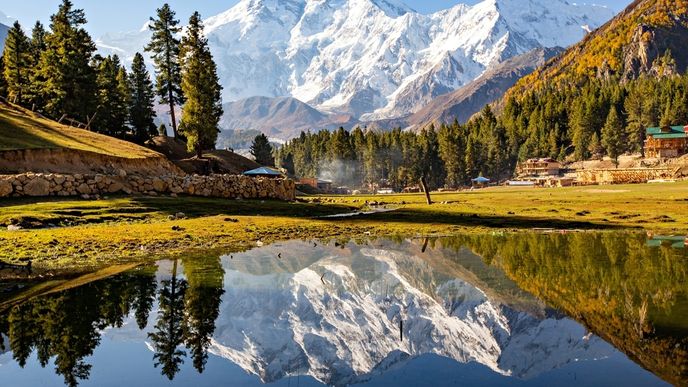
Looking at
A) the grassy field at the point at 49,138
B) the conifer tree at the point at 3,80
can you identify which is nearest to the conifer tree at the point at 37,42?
the conifer tree at the point at 3,80

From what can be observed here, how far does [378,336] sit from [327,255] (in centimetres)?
1548

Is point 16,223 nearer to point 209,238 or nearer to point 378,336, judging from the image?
point 209,238

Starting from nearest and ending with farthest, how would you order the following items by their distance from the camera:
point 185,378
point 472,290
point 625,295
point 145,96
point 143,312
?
point 185,378 → point 143,312 → point 625,295 → point 472,290 → point 145,96

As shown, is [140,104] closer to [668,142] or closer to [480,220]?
[480,220]

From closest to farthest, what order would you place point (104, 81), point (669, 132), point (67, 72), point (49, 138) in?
point (49, 138)
point (67, 72)
point (104, 81)
point (669, 132)

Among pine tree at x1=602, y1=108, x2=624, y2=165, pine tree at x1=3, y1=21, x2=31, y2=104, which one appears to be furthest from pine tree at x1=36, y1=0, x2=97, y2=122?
pine tree at x1=602, y1=108, x2=624, y2=165

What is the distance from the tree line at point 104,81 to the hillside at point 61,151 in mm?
19027

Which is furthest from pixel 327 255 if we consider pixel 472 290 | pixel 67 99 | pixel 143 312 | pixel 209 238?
pixel 67 99

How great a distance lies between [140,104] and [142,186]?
207 ft

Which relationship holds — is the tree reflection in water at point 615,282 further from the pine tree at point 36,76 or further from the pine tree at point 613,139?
the pine tree at point 613,139

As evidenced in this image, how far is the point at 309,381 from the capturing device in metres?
13.8

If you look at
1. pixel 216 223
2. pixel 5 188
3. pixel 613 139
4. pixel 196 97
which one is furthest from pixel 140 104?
pixel 613 139

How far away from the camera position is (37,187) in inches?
1841

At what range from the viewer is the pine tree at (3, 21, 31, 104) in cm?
9975
